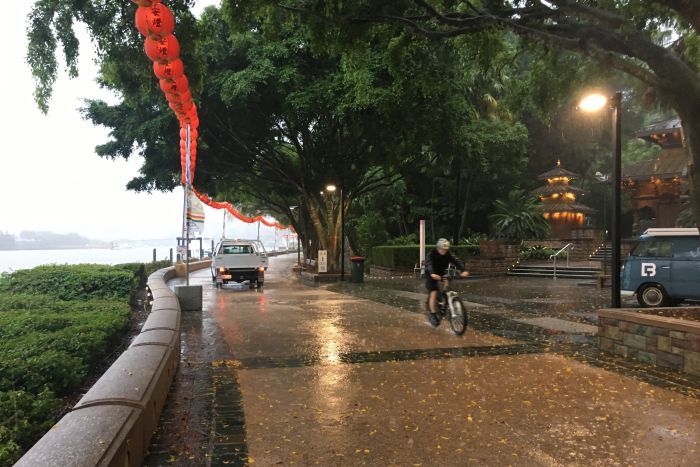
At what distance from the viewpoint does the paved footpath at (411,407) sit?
14.7ft

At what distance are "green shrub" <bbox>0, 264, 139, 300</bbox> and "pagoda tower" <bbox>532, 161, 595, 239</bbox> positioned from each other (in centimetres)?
3094

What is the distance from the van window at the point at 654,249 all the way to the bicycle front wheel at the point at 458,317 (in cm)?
673

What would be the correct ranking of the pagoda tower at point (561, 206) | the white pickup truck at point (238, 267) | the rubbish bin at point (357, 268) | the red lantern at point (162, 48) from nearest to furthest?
the red lantern at point (162, 48) < the white pickup truck at point (238, 267) < the rubbish bin at point (357, 268) < the pagoda tower at point (561, 206)

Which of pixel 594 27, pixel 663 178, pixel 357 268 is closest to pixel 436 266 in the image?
pixel 594 27

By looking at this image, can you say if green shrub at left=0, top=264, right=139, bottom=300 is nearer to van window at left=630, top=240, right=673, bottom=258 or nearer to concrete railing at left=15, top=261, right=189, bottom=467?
concrete railing at left=15, top=261, right=189, bottom=467

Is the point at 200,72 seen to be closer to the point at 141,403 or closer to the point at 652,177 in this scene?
the point at 141,403

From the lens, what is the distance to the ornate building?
30.3 metres

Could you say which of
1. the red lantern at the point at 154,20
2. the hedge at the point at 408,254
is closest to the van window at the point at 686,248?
the red lantern at the point at 154,20

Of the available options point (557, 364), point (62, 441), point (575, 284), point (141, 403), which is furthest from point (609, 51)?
point (575, 284)

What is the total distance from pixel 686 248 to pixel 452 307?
23.0 feet

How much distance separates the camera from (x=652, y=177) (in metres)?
31.2

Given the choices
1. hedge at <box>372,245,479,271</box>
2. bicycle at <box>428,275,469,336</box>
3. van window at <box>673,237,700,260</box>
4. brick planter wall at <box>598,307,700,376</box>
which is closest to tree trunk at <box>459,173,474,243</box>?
hedge at <box>372,245,479,271</box>

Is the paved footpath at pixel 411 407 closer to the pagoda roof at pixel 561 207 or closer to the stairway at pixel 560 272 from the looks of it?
the stairway at pixel 560 272

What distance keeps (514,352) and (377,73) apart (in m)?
12.7
